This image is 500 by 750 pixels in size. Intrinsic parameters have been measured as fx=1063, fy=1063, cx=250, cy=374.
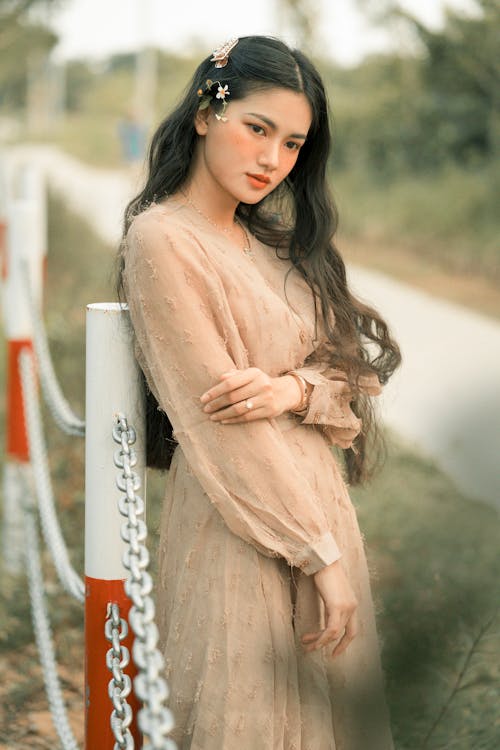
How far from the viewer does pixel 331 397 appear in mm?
1844

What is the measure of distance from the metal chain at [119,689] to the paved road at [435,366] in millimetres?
577

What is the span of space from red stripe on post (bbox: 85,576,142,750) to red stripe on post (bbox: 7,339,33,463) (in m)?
2.25

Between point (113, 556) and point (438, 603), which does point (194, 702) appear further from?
point (438, 603)

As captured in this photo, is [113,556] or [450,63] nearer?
[113,556]

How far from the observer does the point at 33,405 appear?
3.30 meters

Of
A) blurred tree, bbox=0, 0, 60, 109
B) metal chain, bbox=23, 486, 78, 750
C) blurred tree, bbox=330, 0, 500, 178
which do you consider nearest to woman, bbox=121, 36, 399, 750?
metal chain, bbox=23, 486, 78, 750

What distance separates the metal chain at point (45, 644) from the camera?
2305 millimetres

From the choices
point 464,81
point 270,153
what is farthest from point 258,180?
point 464,81

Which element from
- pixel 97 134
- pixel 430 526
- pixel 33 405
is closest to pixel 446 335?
pixel 33 405

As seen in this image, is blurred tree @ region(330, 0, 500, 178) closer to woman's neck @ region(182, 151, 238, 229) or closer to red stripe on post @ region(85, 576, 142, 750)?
woman's neck @ region(182, 151, 238, 229)

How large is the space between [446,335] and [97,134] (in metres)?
22.0

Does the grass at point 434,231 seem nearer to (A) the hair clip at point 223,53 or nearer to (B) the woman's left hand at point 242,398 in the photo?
(A) the hair clip at point 223,53

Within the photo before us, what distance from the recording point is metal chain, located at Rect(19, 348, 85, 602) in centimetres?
244

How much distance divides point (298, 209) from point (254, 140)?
0.93ft
